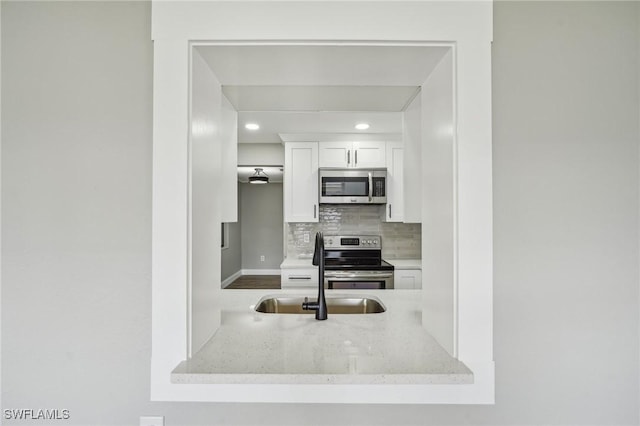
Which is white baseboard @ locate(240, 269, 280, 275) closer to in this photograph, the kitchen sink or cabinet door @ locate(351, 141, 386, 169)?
cabinet door @ locate(351, 141, 386, 169)

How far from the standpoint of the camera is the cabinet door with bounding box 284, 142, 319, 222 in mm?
3846

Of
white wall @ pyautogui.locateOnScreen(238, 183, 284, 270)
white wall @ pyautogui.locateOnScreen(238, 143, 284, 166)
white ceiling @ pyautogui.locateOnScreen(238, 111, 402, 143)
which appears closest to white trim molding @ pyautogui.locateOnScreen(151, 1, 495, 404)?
white ceiling @ pyautogui.locateOnScreen(238, 111, 402, 143)

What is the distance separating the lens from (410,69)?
1164 mm

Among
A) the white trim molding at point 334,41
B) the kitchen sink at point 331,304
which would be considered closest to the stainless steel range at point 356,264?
the kitchen sink at point 331,304

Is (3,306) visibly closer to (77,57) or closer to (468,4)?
(77,57)

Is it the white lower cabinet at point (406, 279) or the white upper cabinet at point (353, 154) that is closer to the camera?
the white lower cabinet at point (406, 279)

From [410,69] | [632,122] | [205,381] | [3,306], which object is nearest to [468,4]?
[410,69]

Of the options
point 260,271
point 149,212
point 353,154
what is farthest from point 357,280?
point 260,271

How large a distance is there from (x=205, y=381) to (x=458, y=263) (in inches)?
31.5

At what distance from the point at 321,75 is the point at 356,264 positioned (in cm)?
276

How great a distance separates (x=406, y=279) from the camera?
3.52 metres

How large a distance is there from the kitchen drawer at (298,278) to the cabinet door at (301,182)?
24.7 inches

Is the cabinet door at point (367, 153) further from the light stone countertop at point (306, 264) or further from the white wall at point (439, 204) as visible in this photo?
the white wall at point (439, 204)

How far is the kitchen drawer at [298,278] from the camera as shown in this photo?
3.51 meters
